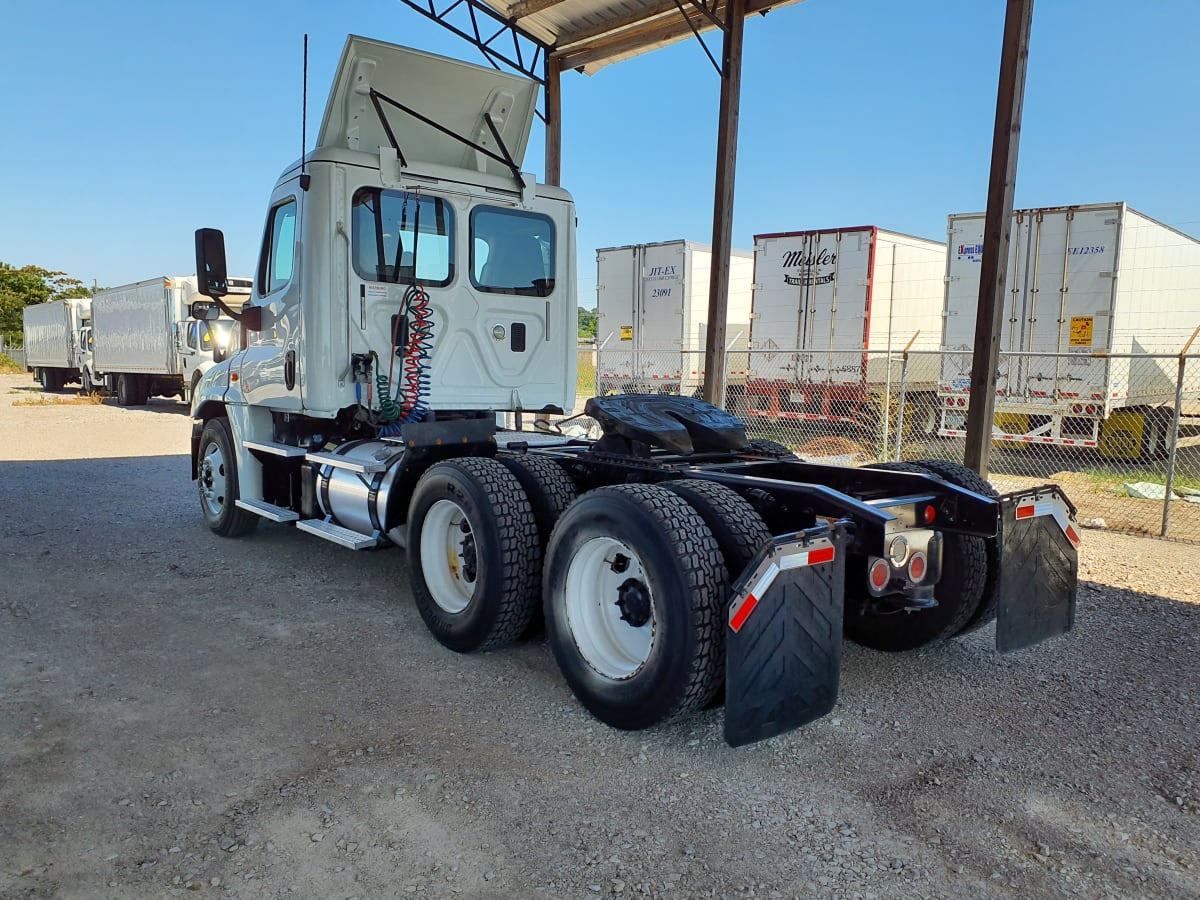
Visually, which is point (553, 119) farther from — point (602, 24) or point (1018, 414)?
point (1018, 414)

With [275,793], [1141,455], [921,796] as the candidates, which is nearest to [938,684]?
[921,796]

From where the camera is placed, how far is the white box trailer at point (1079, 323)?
1177cm

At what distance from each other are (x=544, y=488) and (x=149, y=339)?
2072 cm

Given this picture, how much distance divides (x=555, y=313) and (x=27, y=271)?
65.2 metres

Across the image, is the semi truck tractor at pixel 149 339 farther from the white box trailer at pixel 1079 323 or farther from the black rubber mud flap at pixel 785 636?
the black rubber mud flap at pixel 785 636

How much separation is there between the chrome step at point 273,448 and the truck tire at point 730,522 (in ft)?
11.7

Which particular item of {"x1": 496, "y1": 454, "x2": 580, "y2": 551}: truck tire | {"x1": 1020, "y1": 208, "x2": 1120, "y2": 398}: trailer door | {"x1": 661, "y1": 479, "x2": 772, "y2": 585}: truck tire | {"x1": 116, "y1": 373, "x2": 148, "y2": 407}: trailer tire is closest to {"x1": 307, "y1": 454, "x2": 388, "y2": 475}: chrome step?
{"x1": 496, "y1": 454, "x2": 580, "y2": 551}: truck tire

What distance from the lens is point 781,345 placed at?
15.9 meters

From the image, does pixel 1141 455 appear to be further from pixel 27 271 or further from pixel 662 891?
pixel 27 271

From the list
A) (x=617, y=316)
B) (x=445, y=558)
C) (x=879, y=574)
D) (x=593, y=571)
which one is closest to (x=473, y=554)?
(x=445, y=558)

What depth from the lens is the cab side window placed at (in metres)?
5.96

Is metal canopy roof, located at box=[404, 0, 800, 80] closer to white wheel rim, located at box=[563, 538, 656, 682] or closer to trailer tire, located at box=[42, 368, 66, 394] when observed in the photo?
white wheel rim, located at box=[563, 538, 656, 682]

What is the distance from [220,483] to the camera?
23.7 feet

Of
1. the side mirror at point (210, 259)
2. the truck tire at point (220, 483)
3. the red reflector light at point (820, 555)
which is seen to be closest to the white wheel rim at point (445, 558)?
the red reflector light at point (820, 555)
